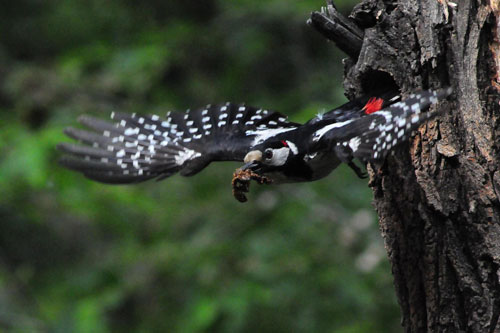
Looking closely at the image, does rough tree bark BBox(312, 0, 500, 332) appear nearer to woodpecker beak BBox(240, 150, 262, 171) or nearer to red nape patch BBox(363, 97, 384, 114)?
red nape patch BBox(363, 97, 384, 114)

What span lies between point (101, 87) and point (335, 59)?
243 centimetres

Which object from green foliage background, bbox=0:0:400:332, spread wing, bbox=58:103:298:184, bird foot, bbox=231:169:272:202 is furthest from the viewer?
green foliage background, bbox=0:0:400:332

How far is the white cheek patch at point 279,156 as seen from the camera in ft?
12.3

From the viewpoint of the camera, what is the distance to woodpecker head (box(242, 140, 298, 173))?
3.72 meters

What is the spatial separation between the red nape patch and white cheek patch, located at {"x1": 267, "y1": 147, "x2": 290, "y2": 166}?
1.55 ft

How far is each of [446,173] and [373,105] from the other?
642 mm

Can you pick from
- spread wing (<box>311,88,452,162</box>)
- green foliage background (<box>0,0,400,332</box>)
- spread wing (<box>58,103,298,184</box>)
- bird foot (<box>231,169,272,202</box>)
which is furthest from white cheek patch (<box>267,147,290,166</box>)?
green foliage background (<box>0,0,400,332</box>)

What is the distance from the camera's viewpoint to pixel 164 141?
451 cm

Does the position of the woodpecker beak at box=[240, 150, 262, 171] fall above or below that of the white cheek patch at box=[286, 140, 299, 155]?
below

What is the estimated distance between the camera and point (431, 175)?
293 cm

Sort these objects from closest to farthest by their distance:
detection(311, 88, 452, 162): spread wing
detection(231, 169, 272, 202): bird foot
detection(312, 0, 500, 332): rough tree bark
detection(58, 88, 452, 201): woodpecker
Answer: detection(311, 88, 452, 162): spread wing
detection(312, 0, 500, 332): rough tree bark
detection(231, 169, 272, 202): bird foot
detection(58, 88, 452, 201): woodpecker

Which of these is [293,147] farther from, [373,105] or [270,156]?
[373,105]

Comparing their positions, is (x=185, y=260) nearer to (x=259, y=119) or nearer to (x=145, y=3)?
(x=259, y=119)

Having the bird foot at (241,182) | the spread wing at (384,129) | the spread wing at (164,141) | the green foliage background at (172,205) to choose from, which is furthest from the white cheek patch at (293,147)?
the green foliage background at (172,205)
